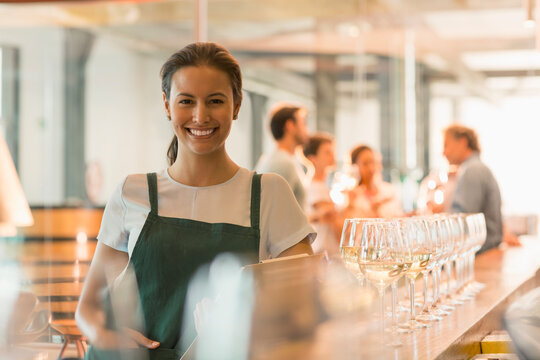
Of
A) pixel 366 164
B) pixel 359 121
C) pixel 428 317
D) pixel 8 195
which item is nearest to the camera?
pixel 428 317

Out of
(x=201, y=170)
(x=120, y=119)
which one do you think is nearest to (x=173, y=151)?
(x=201, y=170)

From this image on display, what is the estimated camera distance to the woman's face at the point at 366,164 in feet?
20.6

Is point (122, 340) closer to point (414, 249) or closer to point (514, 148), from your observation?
point (414, 249)

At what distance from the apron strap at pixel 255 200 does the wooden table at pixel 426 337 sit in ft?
1.00

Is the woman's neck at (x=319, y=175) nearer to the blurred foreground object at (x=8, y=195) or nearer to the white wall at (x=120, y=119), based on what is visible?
the white wall at (x=120, y=119)

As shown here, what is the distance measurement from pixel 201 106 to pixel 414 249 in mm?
551

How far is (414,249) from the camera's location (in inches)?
63.4

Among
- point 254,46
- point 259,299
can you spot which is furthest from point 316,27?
point 259,299

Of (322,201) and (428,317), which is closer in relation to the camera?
(428,317)

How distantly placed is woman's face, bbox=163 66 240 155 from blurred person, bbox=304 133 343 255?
3398 mm

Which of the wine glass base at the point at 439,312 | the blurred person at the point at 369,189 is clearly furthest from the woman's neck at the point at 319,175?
the wine glass base at the point at 439,312

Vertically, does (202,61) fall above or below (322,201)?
above

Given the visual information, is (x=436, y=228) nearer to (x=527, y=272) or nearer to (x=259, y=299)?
(x=259, y=299)

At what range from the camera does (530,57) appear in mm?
7871
